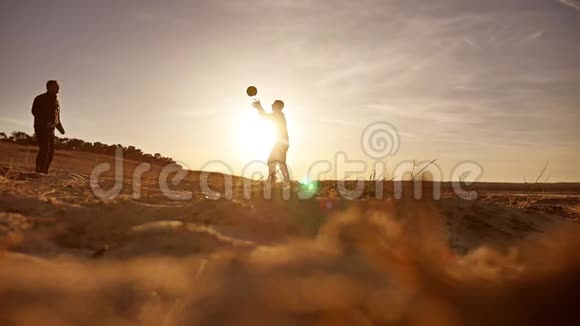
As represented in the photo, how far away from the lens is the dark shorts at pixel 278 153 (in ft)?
26.9

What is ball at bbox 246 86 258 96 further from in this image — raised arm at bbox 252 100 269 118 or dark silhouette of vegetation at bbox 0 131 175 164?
dark silhouette of vegetation at bbox 0 131 175 164

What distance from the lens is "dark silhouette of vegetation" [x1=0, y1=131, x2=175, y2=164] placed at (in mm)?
Result: 20678

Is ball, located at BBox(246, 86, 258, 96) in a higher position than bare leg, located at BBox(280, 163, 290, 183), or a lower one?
higher

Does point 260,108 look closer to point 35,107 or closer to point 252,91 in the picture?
point 252,91

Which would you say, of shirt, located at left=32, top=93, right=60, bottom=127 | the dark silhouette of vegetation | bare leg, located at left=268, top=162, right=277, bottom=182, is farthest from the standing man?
the dark silhouette of vegetation

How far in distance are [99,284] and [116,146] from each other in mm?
23759

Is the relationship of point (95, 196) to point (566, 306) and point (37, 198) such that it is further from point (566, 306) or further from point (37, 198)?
point (566, 306)

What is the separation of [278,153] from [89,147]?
1688 centimetres

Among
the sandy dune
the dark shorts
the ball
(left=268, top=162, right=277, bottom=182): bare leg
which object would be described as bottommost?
the sandy dune

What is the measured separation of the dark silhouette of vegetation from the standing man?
12.4 meters

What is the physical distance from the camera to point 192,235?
308 centimetres

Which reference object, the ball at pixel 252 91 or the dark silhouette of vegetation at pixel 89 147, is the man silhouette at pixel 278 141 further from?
the dark silhouette of vegetation at pixel 89 147

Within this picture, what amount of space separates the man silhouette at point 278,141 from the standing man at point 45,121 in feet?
11.8

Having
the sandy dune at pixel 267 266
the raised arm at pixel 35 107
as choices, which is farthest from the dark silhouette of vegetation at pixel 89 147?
the sandy dune at pixel 267 266
